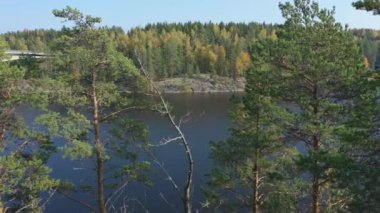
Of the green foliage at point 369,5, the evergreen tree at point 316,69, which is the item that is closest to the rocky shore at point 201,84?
the evergreen tree at point 316,69

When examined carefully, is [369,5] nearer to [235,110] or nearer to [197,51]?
[235,110]

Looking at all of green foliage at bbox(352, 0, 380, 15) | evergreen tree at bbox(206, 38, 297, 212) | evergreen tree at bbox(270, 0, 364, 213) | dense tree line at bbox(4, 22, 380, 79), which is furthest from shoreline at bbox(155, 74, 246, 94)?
green foliage at bbox(352, 0, 380, 15)

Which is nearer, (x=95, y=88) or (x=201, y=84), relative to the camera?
(x=95, y=88)

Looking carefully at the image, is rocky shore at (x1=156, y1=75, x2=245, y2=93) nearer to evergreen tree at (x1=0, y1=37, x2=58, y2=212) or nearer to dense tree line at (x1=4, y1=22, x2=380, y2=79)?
dense tree line at (x1=4, y1=22, x2=380, y2=79)

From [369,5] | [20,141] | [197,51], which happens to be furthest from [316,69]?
[197,51]

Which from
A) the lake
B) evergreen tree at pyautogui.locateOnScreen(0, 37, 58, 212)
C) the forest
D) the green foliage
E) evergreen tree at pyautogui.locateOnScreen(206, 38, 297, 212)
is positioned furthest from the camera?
the lake

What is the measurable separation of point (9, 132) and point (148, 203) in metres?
16.1

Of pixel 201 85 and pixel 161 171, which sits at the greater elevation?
pixel 201 85

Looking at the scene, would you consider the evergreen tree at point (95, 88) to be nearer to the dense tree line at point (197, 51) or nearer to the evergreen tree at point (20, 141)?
the evergreen tree at point (20, 141)

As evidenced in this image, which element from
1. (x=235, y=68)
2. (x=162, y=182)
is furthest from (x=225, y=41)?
(x=162, y=182)

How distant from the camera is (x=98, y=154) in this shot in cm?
1491

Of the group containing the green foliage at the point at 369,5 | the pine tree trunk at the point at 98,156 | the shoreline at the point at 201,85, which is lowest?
the shoreline at the point at 201,85

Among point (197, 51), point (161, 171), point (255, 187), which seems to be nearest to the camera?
point (255, 187)

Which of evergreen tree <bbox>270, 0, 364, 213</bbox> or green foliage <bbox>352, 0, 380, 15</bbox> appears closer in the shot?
green foliage <bbox>352, 0, 380, 15</bbox>
